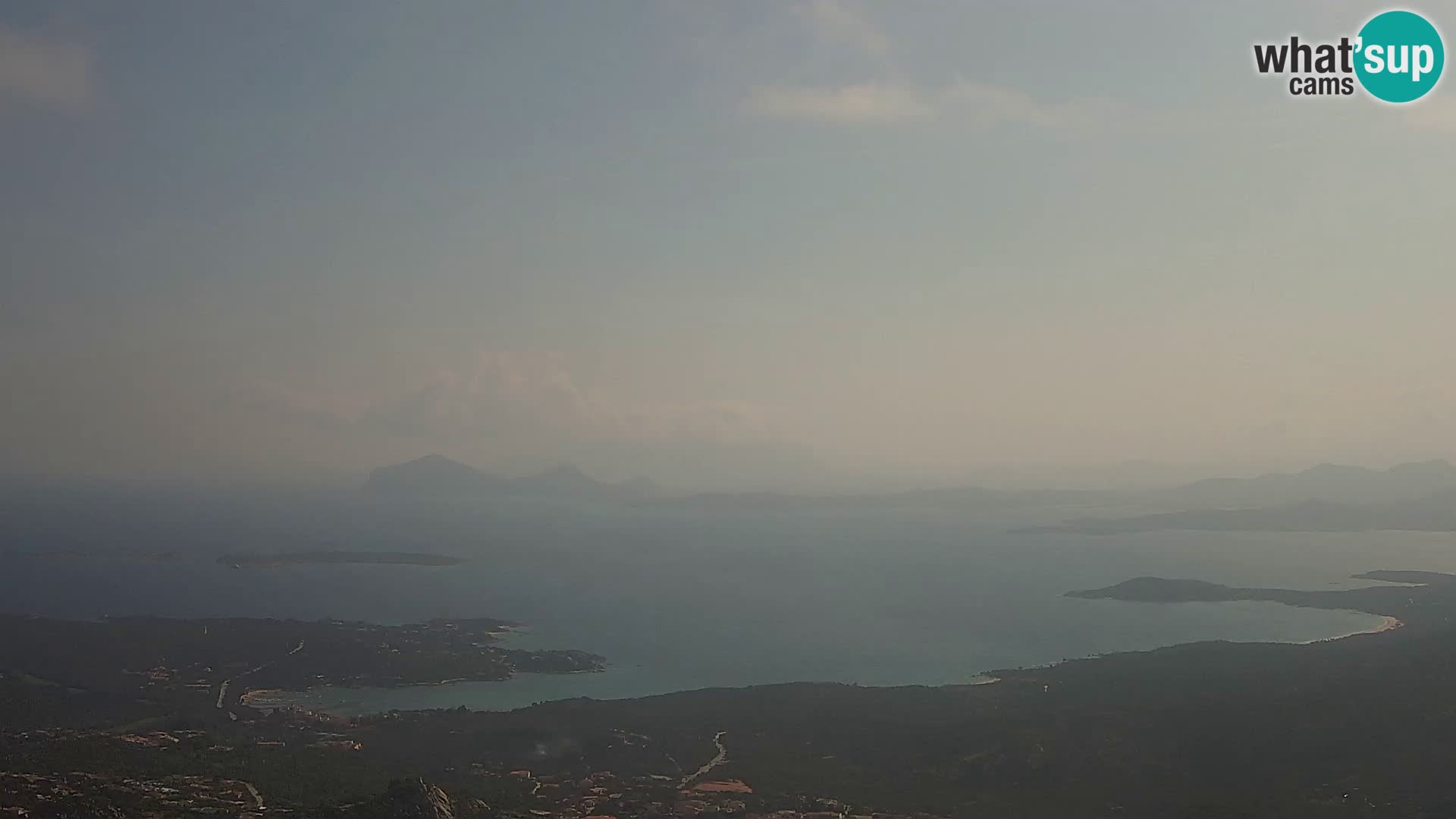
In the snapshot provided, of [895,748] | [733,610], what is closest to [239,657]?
[895,748]

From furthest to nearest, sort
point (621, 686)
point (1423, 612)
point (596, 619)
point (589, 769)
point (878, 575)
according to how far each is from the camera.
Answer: point (878, 575)
point (596, 619)
point (1423, 612)
point (621, 686)
point (589, 769)

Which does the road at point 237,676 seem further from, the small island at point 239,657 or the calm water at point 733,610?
the calm water at point 733,610

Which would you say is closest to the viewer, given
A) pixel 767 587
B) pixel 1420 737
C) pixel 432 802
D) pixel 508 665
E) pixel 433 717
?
pixel 432 802

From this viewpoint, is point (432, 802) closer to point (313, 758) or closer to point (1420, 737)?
point (313, 758)

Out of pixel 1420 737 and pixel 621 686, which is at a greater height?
pixel 1420 737

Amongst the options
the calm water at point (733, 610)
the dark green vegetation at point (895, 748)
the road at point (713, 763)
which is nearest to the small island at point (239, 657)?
the calm water at point (733, 610)

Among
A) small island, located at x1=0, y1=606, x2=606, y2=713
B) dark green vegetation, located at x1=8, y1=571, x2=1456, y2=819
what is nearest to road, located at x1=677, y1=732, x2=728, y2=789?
dark green vegetation, located at x1=8, y1=571, x2=1456, y2=819

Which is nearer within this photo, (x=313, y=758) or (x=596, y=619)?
(x=313, y=758)

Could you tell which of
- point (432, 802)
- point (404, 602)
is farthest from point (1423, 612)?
point (404, 602)

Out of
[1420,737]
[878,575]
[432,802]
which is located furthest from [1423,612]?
[432,802]

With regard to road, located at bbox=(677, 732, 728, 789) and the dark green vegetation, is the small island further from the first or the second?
road, located at bbox=(677, 732, 728, 789)
